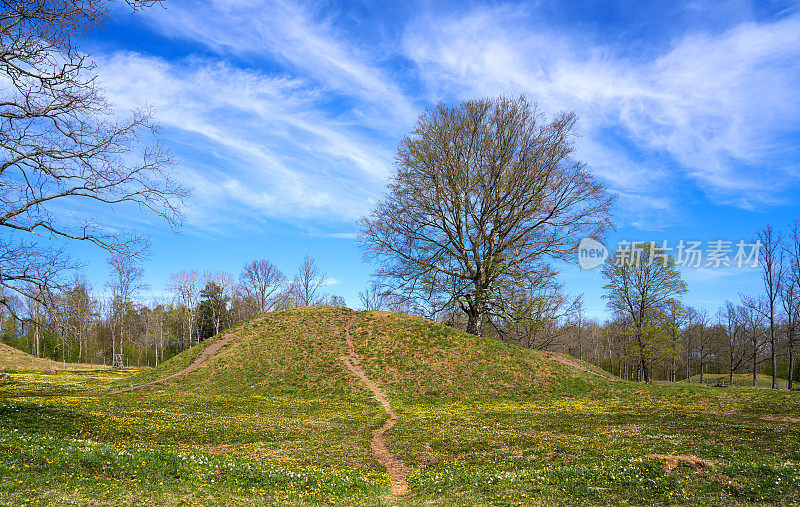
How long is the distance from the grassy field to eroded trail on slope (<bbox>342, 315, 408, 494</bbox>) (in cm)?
35

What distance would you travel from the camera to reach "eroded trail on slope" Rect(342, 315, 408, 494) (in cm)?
1094

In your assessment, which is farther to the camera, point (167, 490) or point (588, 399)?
point (588, 399)

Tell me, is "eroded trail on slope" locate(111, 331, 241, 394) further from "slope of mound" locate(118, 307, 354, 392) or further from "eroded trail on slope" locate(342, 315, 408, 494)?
"eroded trail on slope" locate(342, 315, 408, 494)

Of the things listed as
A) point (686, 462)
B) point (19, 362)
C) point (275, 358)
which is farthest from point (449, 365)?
point (19, 362)

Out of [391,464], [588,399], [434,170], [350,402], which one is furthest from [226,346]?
[588,399]

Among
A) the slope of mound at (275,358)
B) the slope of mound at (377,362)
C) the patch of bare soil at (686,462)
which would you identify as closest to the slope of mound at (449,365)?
the slope of mound at (377,362)

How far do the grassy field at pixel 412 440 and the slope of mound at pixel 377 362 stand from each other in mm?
174

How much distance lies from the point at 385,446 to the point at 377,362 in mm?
15849

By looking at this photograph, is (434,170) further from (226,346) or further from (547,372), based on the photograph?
(226,346)

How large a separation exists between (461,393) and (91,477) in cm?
2114

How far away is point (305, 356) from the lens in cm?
3130

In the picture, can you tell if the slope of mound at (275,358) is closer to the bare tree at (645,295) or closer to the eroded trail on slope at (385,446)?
the eroded trail on slope at (385,446)

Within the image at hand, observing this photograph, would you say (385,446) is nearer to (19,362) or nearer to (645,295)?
(645,295)

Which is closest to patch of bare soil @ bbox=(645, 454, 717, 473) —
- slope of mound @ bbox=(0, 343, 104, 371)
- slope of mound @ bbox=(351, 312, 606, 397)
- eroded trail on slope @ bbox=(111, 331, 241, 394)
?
slope of mound @ bbox=(351, 312, 606, 397)
